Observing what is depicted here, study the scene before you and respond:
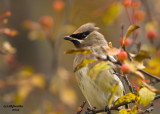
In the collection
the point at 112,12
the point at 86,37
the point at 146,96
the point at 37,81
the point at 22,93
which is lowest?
the point at 146,96

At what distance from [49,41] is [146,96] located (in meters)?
3.90

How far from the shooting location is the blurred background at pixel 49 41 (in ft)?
16.3

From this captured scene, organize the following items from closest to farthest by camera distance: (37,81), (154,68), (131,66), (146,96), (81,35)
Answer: (131,66) → (146,96) → (154,68) → (81,35) → (37,81)

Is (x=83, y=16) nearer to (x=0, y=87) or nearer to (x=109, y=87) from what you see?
(x=0, y=87)

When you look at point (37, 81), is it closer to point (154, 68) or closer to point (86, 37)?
point (86, 37)

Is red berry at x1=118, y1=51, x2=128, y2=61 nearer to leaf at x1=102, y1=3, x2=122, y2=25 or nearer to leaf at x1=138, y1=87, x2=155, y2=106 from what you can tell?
leaf at x1=138, y1=87, x2=155, y2=106

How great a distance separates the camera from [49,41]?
6.32 m

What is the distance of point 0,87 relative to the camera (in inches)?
207

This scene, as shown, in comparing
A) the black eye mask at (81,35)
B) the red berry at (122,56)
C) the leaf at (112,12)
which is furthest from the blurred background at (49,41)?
the red berry at (122,56)

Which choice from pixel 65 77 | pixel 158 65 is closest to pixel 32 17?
pixel 65 77

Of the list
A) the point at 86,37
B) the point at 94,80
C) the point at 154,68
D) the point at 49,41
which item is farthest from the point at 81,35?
the point at 49,41

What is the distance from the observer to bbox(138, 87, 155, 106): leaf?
2580 millimetres

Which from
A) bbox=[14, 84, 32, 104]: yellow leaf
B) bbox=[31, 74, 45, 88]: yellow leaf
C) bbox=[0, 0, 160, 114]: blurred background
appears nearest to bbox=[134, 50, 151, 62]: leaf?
bbox=[0, 0, 160, 114]: blurred background

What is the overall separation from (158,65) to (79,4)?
3294mm
